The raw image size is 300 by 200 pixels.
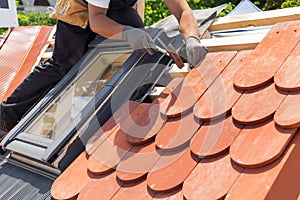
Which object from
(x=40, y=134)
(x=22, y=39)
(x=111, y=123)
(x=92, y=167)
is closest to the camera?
(x=92, y=167)

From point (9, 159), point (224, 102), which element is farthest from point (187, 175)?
point (9, 159)

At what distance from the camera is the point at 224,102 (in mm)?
1437

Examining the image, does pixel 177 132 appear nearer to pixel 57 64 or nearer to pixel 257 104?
pixel 257 104

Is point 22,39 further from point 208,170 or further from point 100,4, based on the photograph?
point 208,170

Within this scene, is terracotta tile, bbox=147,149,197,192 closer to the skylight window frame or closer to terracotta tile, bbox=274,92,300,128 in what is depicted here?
terracotta tile, bbox=274,92,300,128

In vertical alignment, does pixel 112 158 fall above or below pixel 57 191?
above

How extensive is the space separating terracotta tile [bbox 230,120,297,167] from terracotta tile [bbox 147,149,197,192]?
175mm

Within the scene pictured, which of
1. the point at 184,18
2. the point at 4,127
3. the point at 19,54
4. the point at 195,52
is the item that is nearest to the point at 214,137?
the point at 195,52

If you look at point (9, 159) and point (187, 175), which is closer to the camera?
point (187, 175)

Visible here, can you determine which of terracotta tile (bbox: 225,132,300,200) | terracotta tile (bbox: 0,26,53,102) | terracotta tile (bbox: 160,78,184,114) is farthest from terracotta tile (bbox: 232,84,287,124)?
terracotta tile (bbox: 0,26,53,102)

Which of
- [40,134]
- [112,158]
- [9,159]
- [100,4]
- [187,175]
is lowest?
[9,159]

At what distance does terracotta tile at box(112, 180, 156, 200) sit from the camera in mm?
1311

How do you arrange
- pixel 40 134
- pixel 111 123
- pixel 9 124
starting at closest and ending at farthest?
1. pixel 111 123
2. pixel 40 134
3. pixel 9 124

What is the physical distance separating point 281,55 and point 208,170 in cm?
57
